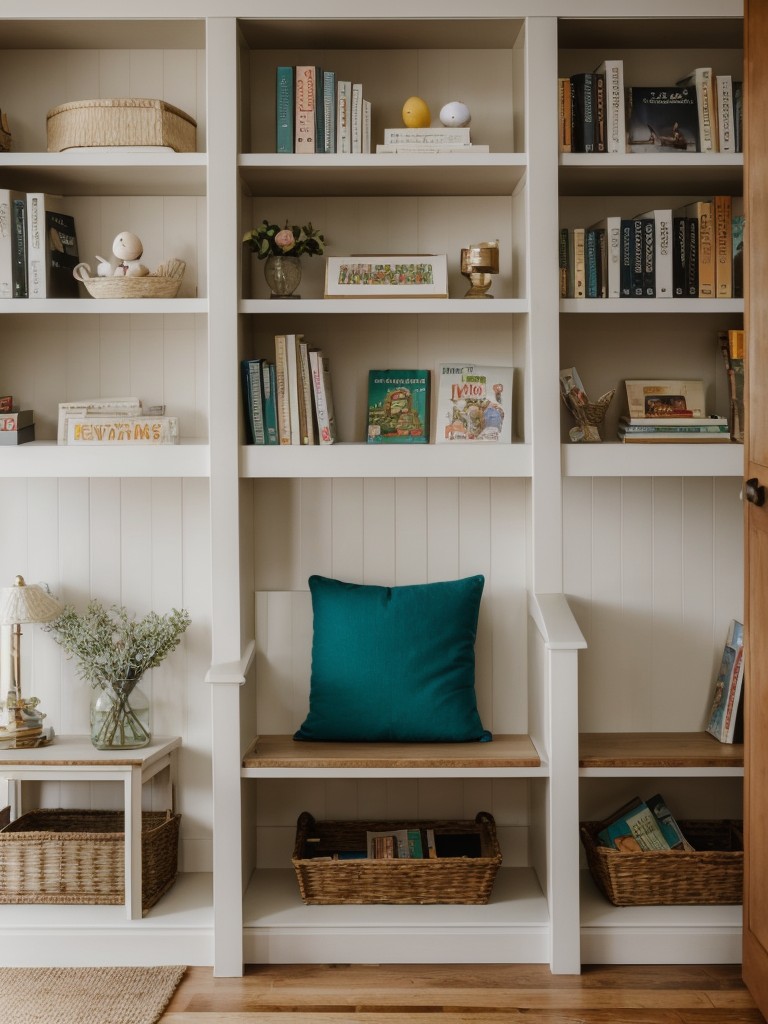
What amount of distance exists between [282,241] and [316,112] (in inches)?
13.6

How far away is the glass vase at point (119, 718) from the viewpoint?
2.71 meters

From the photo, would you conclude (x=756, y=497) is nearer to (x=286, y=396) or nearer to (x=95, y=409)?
(x=286, y=396)

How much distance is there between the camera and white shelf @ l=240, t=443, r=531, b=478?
2.59 meters

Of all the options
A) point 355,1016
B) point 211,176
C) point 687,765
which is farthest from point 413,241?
point 355,1016

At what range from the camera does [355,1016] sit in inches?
90.4

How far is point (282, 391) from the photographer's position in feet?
8.62

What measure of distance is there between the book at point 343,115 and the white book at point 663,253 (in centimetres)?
82

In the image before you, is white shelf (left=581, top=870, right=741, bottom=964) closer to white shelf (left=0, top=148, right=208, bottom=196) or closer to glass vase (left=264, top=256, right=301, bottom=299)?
glass vase (left=264, top=256, right=301, bottom=299)

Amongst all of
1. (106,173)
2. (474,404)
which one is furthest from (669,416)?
(106,173)

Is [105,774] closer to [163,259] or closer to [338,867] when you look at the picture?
[338,867]

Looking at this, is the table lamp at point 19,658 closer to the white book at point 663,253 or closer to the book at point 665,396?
the book at point 665,396

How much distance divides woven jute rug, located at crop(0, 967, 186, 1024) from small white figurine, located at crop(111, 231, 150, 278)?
1788 mm

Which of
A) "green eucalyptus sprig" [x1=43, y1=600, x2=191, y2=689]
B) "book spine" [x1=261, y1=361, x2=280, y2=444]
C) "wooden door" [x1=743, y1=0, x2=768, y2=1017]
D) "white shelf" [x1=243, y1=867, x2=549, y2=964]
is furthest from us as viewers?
"green eucalyptus sprig" [x1=43, y1=600, x2=191, y2=689]

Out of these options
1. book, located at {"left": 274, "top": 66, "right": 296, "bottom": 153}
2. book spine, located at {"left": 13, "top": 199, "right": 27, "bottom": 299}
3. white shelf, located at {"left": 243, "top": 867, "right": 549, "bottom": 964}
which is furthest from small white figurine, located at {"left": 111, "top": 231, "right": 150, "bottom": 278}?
white shelf, located at {"left": 243, "top": 867, "right": 549, "bottom": 964}
